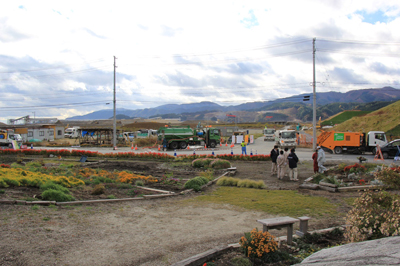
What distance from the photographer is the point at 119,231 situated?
6887mm

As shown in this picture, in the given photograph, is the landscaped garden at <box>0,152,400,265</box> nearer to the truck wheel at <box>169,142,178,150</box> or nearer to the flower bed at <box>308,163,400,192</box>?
the flower bed at <box>308,163,400,192</box>

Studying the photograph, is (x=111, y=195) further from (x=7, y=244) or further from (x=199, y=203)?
(x=7, y=244)

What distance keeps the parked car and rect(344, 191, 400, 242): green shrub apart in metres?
23.8

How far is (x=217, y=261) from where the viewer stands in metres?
5.19

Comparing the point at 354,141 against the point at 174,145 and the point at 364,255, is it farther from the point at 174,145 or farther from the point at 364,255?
the point at 364,255

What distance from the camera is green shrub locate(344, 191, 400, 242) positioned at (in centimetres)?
454

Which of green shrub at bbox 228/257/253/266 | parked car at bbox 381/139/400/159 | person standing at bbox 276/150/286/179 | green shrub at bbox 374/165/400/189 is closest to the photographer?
green shrub at bbox 228/257/253/266

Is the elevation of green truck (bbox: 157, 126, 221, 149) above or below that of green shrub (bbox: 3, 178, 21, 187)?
above

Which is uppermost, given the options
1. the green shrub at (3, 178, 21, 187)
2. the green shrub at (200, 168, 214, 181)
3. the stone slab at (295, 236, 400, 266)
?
the stone slab at (295, 236, 400, 266)

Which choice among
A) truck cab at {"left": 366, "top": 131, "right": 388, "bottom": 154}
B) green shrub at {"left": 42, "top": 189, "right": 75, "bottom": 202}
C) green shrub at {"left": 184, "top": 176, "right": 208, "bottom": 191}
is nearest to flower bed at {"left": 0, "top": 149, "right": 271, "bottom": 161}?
green shrub at {"left": 184, "top": 176, "right": 208, "bottom": 191}

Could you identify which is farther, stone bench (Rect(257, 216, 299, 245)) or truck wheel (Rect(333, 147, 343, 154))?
truck wheel (Rect(333, 147, 343, 154))

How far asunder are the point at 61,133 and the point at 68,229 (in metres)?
67.6

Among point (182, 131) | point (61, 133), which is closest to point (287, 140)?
point (182, 131)

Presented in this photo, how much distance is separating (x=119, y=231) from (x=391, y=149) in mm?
26309
